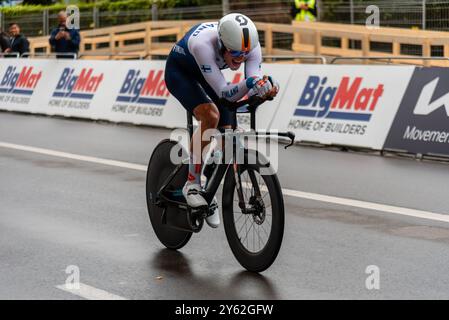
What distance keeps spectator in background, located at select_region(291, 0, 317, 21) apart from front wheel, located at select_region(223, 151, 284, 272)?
18026 mm

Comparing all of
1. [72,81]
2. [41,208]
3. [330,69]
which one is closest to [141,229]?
[41,208]

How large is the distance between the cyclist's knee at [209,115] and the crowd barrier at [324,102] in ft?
21.4

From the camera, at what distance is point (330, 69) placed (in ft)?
52.3

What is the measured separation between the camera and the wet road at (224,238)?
24.1 ft

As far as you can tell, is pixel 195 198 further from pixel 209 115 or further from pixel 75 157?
pixel 75 157

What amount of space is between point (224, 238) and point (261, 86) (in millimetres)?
2230

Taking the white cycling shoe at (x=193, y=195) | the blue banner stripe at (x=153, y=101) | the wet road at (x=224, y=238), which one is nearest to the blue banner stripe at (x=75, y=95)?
the blue banner stripe at (x=153, y=101)

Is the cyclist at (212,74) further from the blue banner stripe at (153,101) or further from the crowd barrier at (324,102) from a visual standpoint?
the blue banner stripe at (153,101)

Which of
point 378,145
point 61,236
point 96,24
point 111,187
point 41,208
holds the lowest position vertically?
point 61,236

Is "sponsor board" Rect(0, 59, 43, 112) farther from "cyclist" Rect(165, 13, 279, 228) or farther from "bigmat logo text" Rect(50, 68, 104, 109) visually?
"cyclist" Rect(165, 13, 279, 228)

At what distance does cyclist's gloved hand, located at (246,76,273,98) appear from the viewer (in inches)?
282

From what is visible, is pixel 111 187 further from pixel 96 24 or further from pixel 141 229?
pixel 96 24
